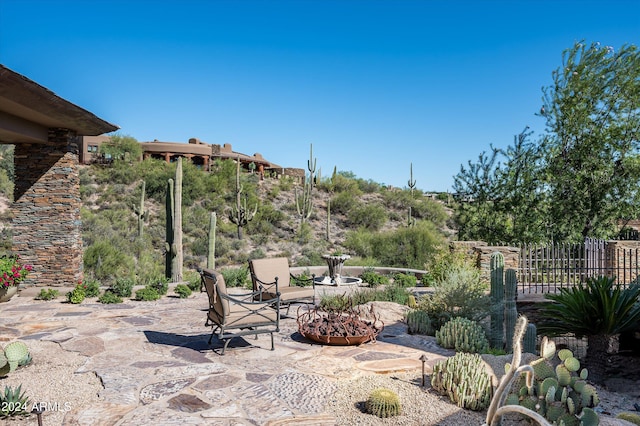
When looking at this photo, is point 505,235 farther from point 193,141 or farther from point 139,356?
point 193,141

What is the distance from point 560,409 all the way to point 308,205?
23.8 metres

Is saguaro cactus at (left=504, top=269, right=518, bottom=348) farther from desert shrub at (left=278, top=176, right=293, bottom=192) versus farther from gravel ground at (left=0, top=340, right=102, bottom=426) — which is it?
desert shrub at (left=278, top=176, right=293, bottom=192)

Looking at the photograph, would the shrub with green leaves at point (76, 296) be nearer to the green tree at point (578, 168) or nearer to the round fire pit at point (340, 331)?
the round fire pit at point (340, 331)

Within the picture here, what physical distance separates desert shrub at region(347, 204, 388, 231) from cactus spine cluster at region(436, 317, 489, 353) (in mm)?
23651

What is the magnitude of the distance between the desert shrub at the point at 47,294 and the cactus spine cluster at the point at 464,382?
8.11 metres

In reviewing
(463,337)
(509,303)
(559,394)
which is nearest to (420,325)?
(463,337)

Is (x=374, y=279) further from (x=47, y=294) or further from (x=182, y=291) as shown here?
(x=47, y=294)

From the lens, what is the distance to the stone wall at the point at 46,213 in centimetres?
1010

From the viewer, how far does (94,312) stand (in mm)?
8148

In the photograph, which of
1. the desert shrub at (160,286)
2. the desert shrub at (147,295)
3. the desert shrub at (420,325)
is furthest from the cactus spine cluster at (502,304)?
the desert shrub at (160,286)

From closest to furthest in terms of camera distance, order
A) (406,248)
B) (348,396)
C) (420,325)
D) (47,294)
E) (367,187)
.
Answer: (348,396)
(420,325)
(47,294)
(406,248)
(367,187)

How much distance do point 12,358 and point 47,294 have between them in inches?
197

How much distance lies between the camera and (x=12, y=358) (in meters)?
4.82

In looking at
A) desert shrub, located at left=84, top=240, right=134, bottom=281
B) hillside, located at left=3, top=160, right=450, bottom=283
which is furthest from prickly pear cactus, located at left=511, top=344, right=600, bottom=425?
desert shrub, located at left=84, top=240, right=134, bottom=281
